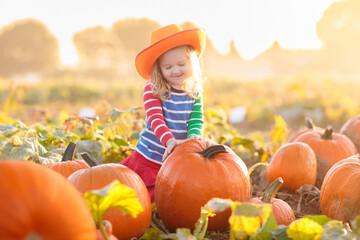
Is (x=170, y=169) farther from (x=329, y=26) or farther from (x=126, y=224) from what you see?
(x=329, y=26)

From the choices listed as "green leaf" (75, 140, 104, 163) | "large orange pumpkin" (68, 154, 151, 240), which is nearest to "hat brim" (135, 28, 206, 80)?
"green leaf" (75, 140, 104, 163)

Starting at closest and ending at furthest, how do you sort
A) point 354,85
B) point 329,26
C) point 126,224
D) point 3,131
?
point 126,224 < point 3,131 < point 354,85 < point 329,26

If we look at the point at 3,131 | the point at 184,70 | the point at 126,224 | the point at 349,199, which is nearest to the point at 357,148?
the point at 349,199

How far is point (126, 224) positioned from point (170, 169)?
47cm

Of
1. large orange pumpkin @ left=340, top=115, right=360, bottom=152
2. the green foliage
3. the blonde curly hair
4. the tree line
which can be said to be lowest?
large orange pumpkin @ left=340, top=115, right=360, bottom=152

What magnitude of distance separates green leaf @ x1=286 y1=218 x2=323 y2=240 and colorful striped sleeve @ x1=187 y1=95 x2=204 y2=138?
1.38m

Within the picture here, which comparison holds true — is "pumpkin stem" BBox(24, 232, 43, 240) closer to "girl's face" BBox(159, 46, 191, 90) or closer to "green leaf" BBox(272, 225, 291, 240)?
"green leaf" BBox(272, 225, 291, 240)

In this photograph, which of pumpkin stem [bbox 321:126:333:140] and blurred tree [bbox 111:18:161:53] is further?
blurred tree [bbox 111:18:161:53]

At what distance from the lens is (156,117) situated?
10.1 feet

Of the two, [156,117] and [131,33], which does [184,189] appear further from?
[131,33]

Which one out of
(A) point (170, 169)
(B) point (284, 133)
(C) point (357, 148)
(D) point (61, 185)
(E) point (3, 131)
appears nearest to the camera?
(D) point (61, 185)

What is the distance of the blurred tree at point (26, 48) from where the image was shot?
6465cm

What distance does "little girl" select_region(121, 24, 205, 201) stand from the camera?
3113mm

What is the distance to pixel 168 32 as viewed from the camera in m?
3.15
